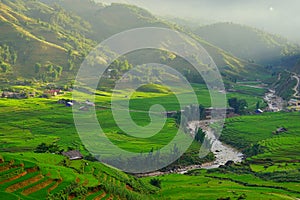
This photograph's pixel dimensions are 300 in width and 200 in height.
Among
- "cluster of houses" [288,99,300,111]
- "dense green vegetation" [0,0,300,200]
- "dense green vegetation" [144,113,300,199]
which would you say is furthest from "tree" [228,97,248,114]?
"dense green vegetation" [144,113,300,199]

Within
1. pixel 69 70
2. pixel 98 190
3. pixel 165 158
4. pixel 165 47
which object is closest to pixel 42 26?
pixel 69 70

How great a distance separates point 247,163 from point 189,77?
298 ft

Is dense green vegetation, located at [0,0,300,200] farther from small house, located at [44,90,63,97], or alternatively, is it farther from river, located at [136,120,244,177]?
river, located at [136,120,244,177]

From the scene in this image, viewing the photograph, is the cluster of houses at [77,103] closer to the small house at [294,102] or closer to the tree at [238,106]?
the tree at [238,106]

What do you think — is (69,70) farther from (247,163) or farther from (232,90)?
(247,163)

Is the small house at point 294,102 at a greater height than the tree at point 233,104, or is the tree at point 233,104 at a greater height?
the small house at point 294,102

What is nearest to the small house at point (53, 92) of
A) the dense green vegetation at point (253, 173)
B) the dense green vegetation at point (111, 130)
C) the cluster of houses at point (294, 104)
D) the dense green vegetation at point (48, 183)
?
the dense green vegetation at point (111, 130)

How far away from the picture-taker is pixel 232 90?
14050 centimetres

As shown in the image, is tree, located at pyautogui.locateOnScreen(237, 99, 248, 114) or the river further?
tree, located at pyautogui.locateOnScreen(237, 99, 248, 114)

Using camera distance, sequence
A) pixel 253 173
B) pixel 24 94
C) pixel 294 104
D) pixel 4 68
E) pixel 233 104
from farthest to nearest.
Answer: pixel 4 68, pixel 294 104, pixel 233 104, pixel 24 94, pixel 253 173

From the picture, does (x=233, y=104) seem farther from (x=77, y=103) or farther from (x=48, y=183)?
(x=48, y=183)

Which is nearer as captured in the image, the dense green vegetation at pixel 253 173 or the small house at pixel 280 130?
the dense green vegetation at pixel 253 173

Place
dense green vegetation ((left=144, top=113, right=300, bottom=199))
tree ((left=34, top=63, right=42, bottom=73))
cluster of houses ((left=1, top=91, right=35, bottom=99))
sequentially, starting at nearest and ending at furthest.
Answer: dense green vegetation ((left=144, top=113, right=300, bottom=199))
cluster of houses ((left=1, top=91, right=35, bottom=99))
tree ((left=34, top=63, right=42, bottom=73))

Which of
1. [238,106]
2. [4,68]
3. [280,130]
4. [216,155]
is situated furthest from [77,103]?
[280,130]
